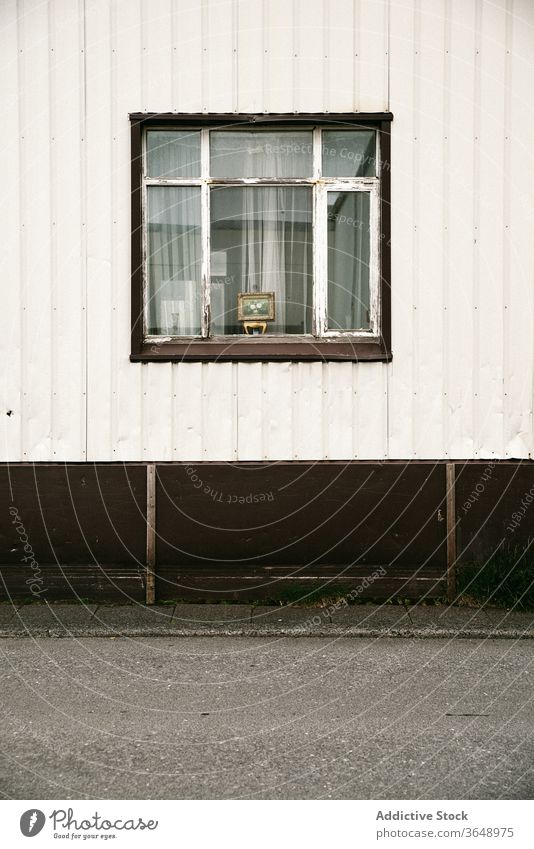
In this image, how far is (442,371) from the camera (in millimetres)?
7355

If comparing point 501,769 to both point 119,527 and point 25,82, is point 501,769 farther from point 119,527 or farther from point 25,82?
point 25,82

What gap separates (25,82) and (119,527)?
12.0ft

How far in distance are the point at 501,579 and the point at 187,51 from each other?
489 centimetres

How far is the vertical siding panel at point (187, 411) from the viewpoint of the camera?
24.0 feet

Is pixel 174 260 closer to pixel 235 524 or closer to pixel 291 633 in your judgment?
pixel 235 524

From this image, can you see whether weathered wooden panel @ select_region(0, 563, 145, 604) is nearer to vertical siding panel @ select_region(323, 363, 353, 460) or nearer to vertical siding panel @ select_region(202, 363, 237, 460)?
Answer: vertical siding panel @ select_region(202, 363, 237, 460)

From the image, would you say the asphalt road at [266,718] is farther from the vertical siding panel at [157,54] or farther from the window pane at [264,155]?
the vertical siding panel at [157,54]

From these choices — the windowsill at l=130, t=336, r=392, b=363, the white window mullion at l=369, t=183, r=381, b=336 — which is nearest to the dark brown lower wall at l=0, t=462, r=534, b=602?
the windowsill at l=130, t=336, r=392, b=363

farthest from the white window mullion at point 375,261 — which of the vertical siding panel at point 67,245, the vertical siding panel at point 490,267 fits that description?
the vertical siding panel at point 67,245

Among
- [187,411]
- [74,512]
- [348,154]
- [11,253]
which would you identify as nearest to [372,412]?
[187,411]

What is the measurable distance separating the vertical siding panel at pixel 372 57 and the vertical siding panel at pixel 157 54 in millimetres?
1524

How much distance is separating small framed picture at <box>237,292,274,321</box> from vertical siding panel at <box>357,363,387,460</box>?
2.96 ft

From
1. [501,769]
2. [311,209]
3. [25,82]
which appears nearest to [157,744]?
[501,769]

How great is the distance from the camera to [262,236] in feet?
25.0
